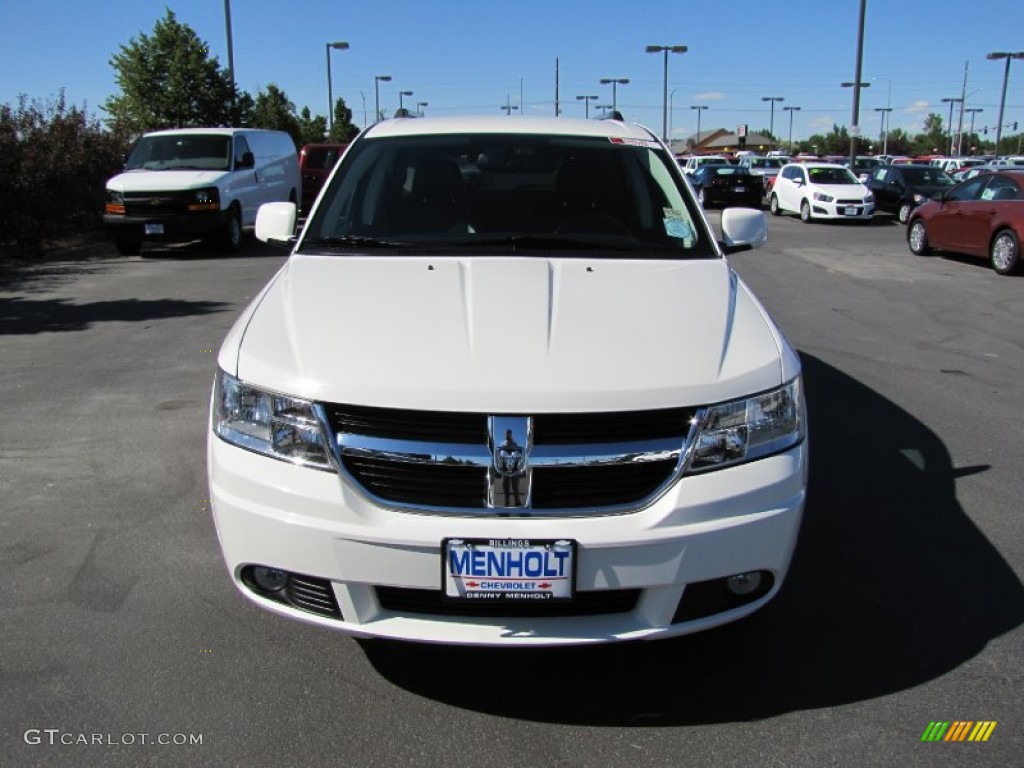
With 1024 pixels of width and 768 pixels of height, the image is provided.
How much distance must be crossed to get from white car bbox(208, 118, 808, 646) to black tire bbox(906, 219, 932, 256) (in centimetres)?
1455

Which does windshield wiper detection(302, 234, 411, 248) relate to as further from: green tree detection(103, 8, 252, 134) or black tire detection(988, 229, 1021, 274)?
green tree detection(103, 8, 252, 134)

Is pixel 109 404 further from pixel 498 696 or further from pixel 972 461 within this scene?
pixel 972 461

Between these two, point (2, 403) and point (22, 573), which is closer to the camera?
point (22, 573)

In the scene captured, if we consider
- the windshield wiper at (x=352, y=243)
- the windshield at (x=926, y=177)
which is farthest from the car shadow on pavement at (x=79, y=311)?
the windshield at (x=926, y=177)

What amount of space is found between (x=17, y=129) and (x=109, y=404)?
11239 mm

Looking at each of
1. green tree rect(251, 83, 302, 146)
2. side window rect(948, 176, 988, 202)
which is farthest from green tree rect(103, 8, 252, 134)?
side window rect(948, 176, 988, 202)

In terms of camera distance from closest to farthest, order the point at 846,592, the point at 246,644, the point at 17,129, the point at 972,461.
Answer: the point at 246,644 → the point at 846,592 → the point at 972,461 → the point at 17,129

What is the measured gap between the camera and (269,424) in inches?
106

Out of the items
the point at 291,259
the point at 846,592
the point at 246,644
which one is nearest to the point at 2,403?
the point at 291,259

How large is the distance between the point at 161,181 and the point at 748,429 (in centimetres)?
1346

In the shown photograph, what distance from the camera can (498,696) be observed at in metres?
2.88

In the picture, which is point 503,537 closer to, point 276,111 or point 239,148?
point 239,148

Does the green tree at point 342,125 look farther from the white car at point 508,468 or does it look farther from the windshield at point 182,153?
the white car at point 508,468

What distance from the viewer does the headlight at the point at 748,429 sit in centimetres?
262
